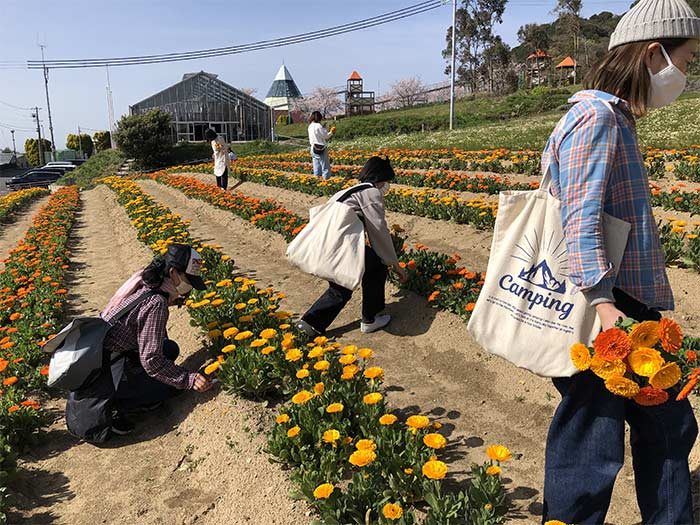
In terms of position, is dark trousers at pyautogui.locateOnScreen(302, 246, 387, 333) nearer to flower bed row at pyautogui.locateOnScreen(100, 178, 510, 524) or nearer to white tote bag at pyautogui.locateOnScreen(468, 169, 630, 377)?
flower bed row at pyautogui.locateOnScreen(100, 178, 510, 524)

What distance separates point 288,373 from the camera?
3.67m

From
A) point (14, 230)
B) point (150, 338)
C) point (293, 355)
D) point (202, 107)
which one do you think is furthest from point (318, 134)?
point (202, 107)

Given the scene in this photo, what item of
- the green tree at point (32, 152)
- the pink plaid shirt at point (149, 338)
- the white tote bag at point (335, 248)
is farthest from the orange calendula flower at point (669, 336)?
the green tree at point (32, 152)

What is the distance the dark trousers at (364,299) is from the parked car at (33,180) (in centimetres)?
3083

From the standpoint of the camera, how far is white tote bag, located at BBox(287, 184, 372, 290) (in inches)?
173

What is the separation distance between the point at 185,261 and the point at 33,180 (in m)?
34.0

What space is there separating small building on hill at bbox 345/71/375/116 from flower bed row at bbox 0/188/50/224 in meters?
37.0

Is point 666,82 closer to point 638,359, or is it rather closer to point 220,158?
point 638,359

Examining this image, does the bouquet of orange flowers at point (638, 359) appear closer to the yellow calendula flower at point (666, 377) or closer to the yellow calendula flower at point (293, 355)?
the yellow calendula flower at point (666, 377)

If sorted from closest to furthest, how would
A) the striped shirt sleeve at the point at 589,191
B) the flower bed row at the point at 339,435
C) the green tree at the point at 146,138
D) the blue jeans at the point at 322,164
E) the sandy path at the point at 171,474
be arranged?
the striped shirt sleeve at the point at 589,191
the flower bed row at the point at 339,435
the sandy path at the point at 171,474
the blue jeans at the point at 322,164
the green tree at the point at 146,138

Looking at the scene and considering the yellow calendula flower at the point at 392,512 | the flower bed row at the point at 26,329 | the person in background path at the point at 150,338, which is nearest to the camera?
the yellow calendula flower at the point at 392,512

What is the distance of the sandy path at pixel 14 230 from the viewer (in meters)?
11.2

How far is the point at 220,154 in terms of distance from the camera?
1338 cm

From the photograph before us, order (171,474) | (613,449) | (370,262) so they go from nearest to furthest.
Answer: (613,449), (171,474), (370,262)
